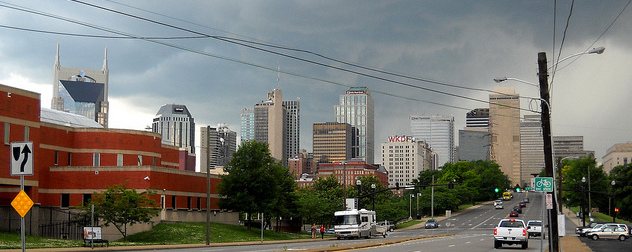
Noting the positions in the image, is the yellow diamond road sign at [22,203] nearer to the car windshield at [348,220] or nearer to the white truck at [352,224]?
the white truck at [352,224]

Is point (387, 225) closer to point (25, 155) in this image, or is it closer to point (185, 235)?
point (185, 235)

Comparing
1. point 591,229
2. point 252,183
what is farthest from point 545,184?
point 252,183

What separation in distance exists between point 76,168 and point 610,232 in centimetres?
5278

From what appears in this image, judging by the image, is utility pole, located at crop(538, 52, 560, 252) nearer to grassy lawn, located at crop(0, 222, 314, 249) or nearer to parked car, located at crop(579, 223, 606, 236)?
parked car, located at crop(579, 223, 606, 236)

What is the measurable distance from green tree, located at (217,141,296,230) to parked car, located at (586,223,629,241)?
1296 inches

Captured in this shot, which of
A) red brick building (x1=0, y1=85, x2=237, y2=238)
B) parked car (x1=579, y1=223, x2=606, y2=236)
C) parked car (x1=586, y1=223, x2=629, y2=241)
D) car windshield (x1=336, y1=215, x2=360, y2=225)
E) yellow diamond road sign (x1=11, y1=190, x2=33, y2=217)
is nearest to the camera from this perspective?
yellow diamond road sign (x1=11, y1=190, x2=33, y2=217)

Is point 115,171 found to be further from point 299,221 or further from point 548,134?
point 548,134

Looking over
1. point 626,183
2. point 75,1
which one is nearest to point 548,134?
point 75,1

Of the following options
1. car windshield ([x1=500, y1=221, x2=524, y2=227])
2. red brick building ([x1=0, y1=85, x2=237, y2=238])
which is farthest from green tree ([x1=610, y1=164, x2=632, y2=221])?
car windshield ([x1=500, y1=221, x2=524, y2=227])

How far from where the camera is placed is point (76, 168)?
71.0 m

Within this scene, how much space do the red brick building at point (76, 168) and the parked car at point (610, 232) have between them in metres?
42.6

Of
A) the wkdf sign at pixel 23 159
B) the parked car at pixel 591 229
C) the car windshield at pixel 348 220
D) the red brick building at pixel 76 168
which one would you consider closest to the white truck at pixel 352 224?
Answer: the car windshield at pixel 348 220

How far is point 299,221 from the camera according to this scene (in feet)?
343

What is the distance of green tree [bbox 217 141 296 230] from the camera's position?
75188 millimetres
